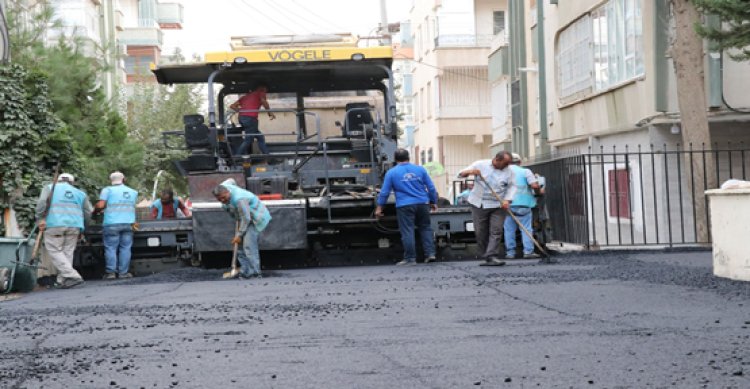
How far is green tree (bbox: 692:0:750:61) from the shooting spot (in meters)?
14.1

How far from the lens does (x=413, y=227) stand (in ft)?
54.0

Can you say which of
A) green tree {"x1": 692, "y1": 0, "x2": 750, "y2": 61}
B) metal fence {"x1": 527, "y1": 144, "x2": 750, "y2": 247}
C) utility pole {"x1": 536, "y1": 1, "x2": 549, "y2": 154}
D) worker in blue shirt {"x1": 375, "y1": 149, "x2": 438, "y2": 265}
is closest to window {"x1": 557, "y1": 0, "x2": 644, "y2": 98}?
utility pole {"x1": 536, "y1": 1, "x2": 549, "y2": 154}

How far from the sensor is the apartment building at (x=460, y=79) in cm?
4753

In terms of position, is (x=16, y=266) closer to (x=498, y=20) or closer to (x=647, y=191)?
(x=647, y=191)

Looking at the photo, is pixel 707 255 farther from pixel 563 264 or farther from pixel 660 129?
pixel 660 129

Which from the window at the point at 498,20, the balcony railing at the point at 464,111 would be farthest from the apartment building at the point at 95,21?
the window at the point at 498,20

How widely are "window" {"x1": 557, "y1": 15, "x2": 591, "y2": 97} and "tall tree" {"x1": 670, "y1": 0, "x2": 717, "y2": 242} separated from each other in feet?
21.6

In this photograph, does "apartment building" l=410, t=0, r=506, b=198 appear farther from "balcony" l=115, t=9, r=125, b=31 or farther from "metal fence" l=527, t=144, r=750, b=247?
"metal fence" l=527, t=144, r=750, b=247

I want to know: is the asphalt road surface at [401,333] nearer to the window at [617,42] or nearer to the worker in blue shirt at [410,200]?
the worker in blue shirt at [410,200]

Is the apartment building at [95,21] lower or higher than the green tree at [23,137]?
higher

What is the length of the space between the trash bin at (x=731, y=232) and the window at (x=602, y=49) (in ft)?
30.3

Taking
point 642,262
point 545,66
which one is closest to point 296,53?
point 642,262

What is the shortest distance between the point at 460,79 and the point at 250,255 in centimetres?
3373

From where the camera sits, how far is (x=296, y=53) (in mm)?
16797
